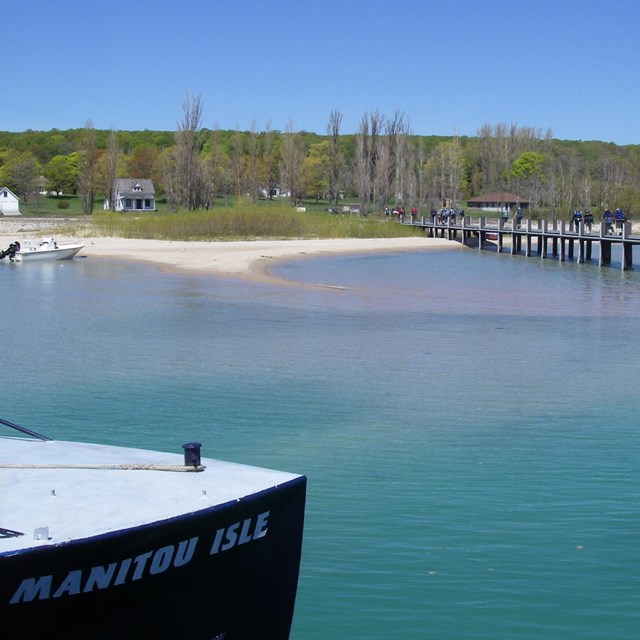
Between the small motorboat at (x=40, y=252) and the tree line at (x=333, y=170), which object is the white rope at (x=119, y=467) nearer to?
the small motorboat at (x=40, y=252)

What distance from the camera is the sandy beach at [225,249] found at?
41750 mm

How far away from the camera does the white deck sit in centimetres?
459

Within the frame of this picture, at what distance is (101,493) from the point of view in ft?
16.3

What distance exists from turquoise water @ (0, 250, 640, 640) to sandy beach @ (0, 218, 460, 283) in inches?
493

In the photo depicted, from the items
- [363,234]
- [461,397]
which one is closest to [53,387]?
[461,397]

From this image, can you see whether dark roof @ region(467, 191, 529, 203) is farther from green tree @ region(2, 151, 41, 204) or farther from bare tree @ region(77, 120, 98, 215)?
green tree @ region(2, 151, 41, 204)

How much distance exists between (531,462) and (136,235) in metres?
49.9

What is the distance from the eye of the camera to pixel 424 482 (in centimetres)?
1016

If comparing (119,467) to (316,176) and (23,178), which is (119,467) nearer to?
(23,178)

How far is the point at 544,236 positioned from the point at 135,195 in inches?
2642

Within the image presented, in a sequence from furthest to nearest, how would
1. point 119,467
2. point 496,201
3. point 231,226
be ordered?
point 496,201 < point 231,226 < point 119,467

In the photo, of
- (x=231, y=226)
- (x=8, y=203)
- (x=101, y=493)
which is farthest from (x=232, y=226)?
(x=101, y=493)

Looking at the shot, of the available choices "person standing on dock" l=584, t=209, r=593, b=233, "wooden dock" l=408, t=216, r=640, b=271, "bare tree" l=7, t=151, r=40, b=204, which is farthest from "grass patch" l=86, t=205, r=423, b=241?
"bare tree" l=7, t=151, r=40, b=204

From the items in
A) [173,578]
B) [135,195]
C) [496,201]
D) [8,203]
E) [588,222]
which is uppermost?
[135,195]
